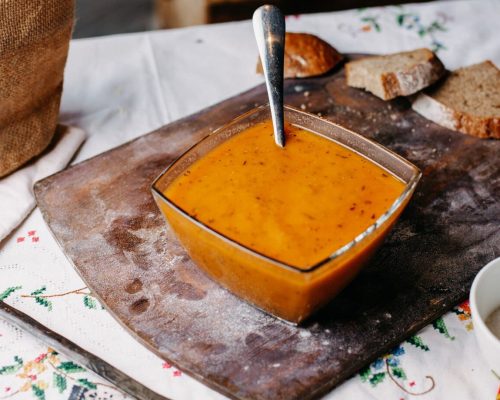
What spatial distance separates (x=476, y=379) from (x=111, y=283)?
741 millimetres

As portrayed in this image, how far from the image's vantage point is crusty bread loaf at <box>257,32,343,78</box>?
6.26 ft

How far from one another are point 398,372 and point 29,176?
106cm

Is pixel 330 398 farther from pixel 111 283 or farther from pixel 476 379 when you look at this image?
pixel 111 283

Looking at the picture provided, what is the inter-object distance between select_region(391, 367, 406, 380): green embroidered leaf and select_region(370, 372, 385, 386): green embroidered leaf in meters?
0.02

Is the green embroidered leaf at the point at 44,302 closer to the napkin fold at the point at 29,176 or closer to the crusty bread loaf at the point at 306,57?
the napkin fold at the point at 29,176

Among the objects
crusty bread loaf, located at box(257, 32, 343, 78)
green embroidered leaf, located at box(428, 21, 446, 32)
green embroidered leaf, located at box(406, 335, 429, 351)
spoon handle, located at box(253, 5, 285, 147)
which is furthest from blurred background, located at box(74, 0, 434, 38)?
green embroidered leaf, located at box(406, 335, 429, 351)

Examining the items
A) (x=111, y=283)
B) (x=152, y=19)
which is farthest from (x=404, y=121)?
(x=152, y=19)

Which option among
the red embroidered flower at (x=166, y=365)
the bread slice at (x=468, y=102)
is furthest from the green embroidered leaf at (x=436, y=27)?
the red embroidered flower at (x=166, y=365)

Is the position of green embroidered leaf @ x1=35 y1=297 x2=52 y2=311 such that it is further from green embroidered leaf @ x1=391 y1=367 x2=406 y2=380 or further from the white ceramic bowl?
the white ceramic bowl

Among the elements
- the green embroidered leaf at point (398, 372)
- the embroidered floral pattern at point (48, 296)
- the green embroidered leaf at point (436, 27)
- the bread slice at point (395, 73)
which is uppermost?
the bread slice at point (395, 73)

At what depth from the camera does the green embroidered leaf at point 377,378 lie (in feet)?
3.82

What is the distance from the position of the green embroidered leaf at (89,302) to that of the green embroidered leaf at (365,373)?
1.81 ft

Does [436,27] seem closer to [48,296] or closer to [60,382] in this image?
[48,296]

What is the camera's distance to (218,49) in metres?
2.17
